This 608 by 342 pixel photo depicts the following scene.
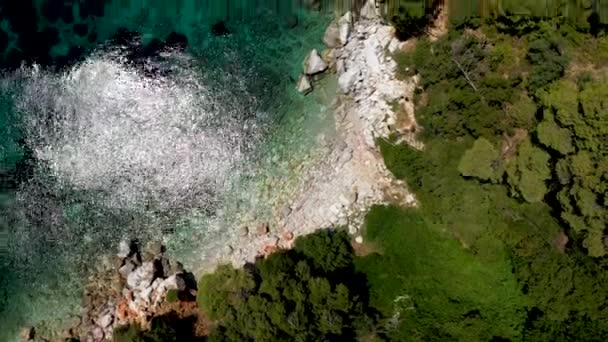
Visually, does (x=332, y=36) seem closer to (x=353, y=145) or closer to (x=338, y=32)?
(x=338, y=32)

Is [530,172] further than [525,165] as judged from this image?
No

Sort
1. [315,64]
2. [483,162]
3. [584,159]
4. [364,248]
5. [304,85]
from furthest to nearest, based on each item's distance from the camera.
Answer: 1. [304,85]
2. [315,64]
3. [364,248]
4. [483,162]
5. [584,159]

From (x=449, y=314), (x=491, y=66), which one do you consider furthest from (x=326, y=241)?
(x=491, y=66)

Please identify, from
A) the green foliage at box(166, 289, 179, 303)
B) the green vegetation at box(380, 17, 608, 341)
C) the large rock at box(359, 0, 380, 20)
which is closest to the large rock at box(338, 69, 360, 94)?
the large rock at box(359, 0, 380, 20)

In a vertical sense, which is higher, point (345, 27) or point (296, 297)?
point (345, 27)

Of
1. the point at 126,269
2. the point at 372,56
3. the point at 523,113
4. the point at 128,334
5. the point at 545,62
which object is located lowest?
the point at 128,334

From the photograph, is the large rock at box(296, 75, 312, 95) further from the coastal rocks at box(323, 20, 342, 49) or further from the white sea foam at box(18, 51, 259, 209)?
the white sea foam at box(18, 51, 259, 209)

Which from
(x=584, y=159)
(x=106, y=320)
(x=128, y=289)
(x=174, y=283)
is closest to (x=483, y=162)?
(x=584, y=159)

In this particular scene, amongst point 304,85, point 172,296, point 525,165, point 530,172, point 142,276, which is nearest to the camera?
point 530,172
